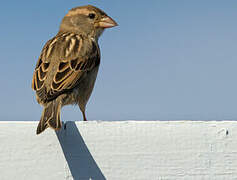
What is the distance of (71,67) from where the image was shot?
3.76 m

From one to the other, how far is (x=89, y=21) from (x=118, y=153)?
2.94 metres

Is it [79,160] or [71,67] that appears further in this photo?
[71,67]

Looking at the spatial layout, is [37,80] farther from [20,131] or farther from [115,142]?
[115,142]

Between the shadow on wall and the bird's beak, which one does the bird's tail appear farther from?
the bird's beak

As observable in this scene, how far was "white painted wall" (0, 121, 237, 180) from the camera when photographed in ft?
7.77

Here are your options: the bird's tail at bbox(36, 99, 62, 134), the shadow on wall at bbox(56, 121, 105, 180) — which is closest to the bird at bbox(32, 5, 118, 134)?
the bird's tail at bbox(36, 99, 62, 134)

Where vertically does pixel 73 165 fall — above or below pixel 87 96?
below

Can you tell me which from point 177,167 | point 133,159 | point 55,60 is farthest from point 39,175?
point 55,60

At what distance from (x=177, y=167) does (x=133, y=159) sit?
0.30 m

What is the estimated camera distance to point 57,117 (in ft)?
8.61

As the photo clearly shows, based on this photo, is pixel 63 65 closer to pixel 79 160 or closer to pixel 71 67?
pixel 71 67

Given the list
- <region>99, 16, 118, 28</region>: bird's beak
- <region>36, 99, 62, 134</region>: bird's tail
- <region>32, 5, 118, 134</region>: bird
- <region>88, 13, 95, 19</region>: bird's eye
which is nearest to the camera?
<region>36, 99, 62, 134</region>: bird's tail

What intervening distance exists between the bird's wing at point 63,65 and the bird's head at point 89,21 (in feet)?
1.59

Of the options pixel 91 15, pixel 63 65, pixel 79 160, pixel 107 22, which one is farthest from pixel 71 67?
pixel 79 160
